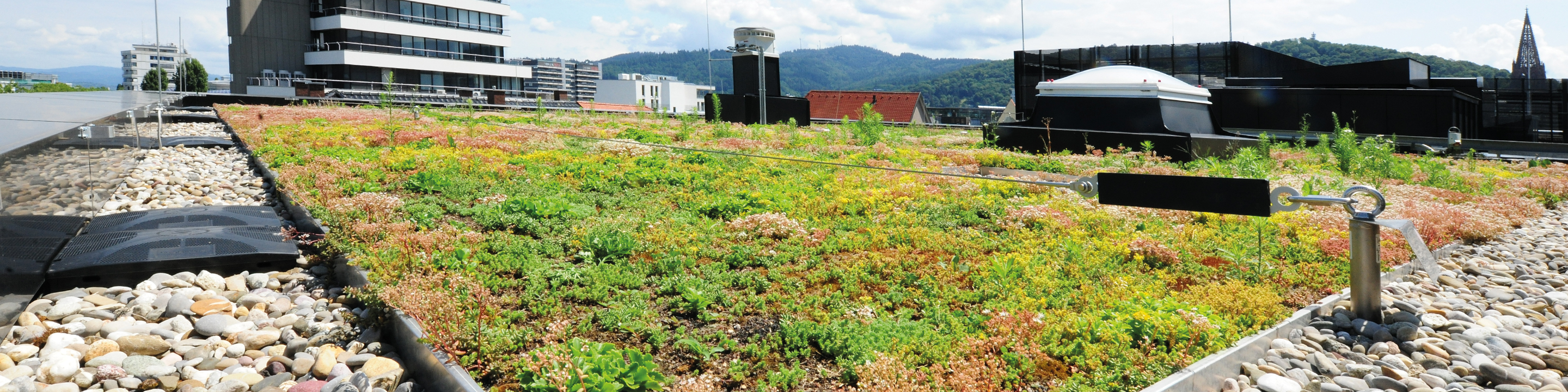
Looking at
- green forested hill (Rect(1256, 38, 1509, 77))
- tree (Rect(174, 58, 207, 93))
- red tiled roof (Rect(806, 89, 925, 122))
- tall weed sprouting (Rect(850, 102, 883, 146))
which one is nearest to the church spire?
green forested hill (Rect(1256, 38, 1509, 77))

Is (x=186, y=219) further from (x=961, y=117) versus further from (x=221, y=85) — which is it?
(x=221, y=85)

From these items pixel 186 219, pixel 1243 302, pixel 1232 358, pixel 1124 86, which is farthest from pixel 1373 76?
pixel 186 219

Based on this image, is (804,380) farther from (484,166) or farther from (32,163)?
(484,166)

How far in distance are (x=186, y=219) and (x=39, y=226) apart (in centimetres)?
152

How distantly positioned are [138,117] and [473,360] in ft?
44.4

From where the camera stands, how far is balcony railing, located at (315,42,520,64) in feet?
179

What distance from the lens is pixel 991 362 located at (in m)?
3.65

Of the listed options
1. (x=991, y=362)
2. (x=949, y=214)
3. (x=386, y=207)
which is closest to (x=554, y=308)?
(x=991, y=362)

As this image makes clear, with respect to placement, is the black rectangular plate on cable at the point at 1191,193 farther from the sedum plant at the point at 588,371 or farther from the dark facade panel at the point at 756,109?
the dark facade panel at the point at 756,109

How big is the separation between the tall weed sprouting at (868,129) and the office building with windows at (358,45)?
40510 mm

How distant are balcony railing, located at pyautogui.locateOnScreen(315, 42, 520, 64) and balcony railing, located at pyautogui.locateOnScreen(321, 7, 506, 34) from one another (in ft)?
6.34

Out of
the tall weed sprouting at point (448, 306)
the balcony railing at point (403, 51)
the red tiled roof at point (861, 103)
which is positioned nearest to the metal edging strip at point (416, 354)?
the tall weed sprouting at point (448, 306)

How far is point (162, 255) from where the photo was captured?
551 cm

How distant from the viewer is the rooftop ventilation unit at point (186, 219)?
6441 millimetres
